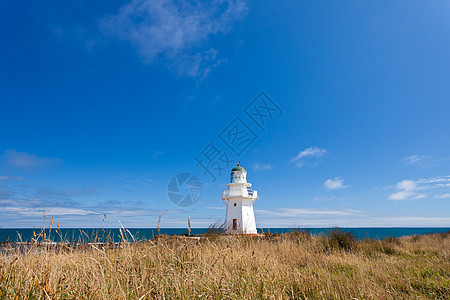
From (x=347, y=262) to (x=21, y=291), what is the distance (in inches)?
249

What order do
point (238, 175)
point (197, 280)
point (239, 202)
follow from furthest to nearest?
1. point (238, 175)
2. point (239, 202)
3. point (197, 280)

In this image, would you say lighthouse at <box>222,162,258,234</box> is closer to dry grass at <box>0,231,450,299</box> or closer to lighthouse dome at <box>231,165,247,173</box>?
lighthouse dome at <box>231,165,247,173</box>

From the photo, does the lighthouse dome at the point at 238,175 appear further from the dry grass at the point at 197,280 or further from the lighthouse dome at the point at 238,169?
the dry grass at the point at 197,280

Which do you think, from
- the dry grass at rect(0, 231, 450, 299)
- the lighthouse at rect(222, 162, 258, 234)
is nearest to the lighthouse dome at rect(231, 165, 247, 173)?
the lighthouse at rect(222, 162, 258, 234)

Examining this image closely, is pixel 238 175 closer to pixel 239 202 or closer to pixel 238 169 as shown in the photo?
pixel 238 169

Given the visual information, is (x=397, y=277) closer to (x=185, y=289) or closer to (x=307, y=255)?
(x=307, y=255)

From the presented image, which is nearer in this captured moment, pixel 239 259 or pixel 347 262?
Result: pixel 239 259

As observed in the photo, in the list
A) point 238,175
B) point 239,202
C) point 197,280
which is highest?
point 238,175

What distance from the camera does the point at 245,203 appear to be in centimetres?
2481

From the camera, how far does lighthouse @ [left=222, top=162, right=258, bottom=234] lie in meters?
24.1

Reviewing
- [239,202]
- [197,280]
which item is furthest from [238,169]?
[197,280]

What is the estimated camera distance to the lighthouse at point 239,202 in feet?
79.1

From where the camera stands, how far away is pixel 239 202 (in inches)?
967

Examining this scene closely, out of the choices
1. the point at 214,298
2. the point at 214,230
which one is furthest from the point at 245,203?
the point at 214,298
